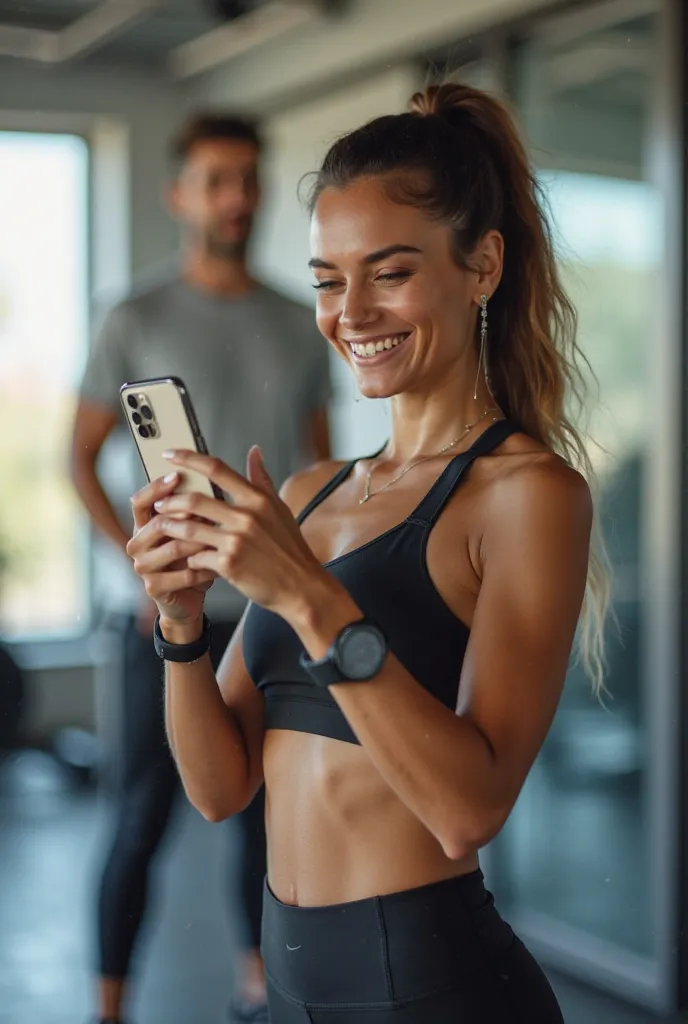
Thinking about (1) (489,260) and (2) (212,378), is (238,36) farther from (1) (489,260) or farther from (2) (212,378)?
(1) (489,260)

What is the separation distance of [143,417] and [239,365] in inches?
12.2

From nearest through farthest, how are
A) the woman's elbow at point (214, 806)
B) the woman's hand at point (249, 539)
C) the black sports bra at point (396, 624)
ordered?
the woman's hand at point (249, 539), the black sports bra at point (396, 624), the woman's elbow at point (214, 806)

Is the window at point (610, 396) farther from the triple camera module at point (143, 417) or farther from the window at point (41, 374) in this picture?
the triple camera module at point (143, 417)

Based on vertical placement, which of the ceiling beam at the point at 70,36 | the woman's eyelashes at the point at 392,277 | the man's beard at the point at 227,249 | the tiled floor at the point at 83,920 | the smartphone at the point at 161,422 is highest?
the ceiling beam at the point at 70,36

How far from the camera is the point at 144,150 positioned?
125cm

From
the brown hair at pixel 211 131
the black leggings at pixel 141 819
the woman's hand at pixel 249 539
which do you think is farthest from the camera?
the brown hair at pixel 211 131

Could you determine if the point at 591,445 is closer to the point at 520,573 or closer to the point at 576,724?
the point at 520,573

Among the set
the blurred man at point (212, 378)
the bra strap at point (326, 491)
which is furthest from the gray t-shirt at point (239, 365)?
the bra strap at point (326, 491)

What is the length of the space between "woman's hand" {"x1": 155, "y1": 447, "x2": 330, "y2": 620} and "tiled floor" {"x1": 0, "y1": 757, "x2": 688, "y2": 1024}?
1.31 feet

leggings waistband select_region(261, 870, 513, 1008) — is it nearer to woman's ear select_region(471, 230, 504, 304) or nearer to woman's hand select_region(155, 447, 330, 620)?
woman's hand select_region(155, 447, 330, 620)

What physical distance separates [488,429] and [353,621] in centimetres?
23

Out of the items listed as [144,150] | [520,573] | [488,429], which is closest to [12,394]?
[144,150]

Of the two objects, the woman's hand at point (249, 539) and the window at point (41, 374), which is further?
the window at point (41, 374)

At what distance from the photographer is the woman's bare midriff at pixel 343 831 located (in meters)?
0.78
